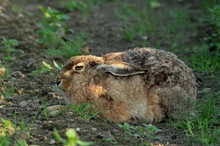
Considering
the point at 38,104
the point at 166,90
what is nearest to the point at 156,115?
the point at 166,90

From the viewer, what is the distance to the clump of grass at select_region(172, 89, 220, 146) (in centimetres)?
554

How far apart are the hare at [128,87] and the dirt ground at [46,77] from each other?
0.61ft

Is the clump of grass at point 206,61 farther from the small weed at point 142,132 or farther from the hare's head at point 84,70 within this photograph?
the small weed at point 142,132

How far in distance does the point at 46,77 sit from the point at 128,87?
1.65m

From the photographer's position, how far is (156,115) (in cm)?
625

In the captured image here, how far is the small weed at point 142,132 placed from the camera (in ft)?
17.8

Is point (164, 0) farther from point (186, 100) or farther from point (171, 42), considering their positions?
point (186, 100)

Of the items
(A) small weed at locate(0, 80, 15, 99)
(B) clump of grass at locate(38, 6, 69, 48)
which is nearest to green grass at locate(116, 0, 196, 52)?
(B) clump of grass at locate(38, 6, 69, 48)

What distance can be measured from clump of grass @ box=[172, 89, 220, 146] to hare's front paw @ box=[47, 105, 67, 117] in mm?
1186

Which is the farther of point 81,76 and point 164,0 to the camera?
point 164,0

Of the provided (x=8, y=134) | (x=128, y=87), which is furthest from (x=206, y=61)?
(x=8, y=134)

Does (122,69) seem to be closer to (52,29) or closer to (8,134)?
(8,134)

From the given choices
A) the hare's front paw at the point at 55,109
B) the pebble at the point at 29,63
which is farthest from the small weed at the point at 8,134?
the pebble at the point at 29,63

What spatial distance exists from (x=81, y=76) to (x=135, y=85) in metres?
0.58
